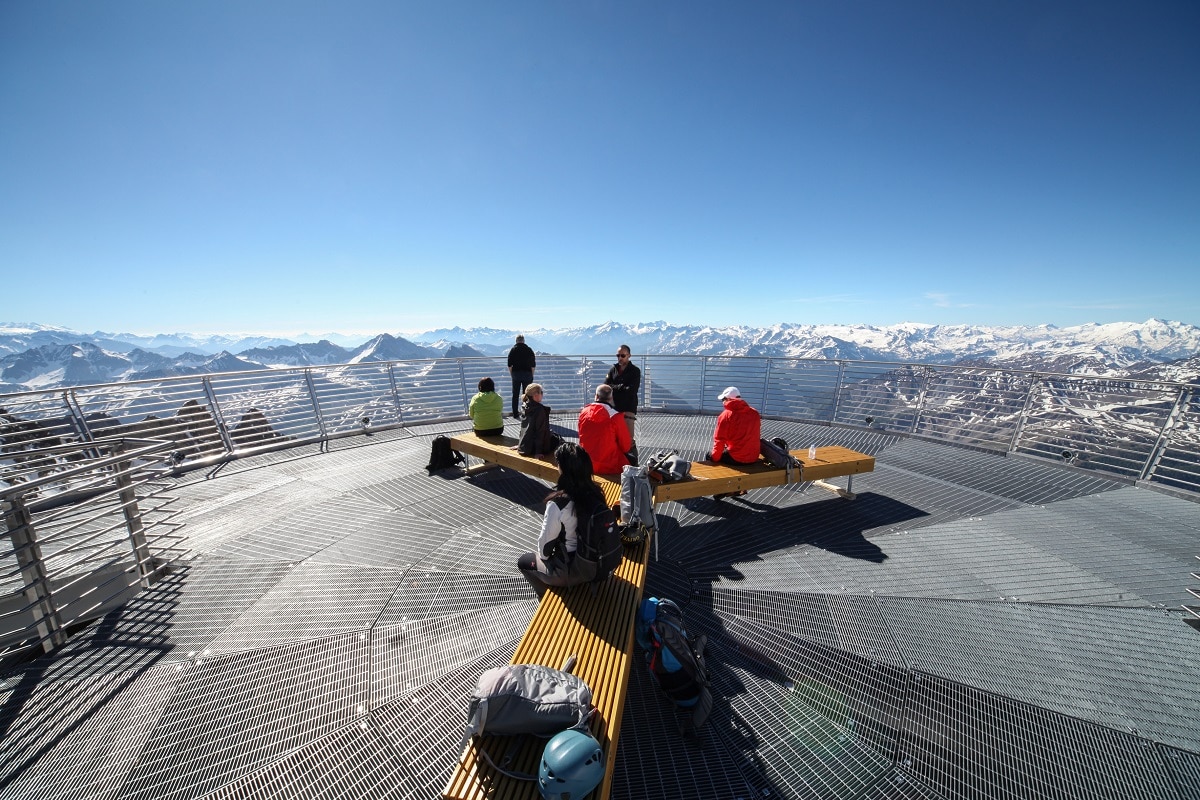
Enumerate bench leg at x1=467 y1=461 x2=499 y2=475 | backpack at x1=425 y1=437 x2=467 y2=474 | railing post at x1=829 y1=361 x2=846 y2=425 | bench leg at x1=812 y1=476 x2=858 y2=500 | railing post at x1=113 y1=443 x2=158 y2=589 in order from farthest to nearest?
railing post at x1=829 y1=361 x2=846 y2=425 → backpack at x1=425 y1=437 x2=467 y2=474 → bench leg at x1=467 y1=461 x2=499 y2=475 → bench leg at x1=812 y1=476 x2=858 y2=500 → railing post at x1=113 y1=443 x2=158 y2=589

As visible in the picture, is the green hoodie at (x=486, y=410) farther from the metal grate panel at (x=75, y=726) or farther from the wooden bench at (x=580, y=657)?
the metal grate panel at (x=75, y=726)

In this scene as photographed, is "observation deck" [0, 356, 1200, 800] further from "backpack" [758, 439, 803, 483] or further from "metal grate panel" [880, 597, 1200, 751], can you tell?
"backpack" [758, 439, 803, 483]

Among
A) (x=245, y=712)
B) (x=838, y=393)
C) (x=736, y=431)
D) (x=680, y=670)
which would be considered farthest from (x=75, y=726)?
(x=838, y=393)

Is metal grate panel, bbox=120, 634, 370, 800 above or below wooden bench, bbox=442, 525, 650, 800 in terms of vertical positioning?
below

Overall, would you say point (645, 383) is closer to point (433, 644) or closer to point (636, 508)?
point (636, 508)

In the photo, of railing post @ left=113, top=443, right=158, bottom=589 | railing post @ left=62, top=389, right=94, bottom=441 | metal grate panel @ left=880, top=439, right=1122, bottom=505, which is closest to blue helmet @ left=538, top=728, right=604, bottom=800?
railing post @ left=113, top=443, right=158, bottom=589

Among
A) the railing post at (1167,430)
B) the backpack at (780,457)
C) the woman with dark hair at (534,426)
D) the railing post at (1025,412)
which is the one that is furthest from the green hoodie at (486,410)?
the railing post at (1167,430)
